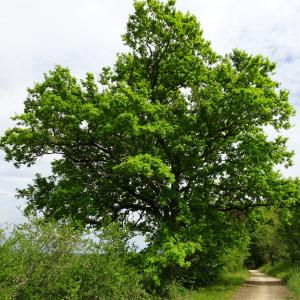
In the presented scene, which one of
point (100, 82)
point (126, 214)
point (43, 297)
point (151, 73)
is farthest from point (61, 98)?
point (43, 297)

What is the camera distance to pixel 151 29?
26234mm

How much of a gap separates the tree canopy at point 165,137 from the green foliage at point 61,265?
→ 6.17m

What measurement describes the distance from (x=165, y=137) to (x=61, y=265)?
1196 centimetres

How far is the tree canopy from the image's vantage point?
23.4 m

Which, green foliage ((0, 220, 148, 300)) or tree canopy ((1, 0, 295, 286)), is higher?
tree canopy ((1, 0, 295, 286))

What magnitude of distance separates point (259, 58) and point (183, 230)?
11.5 m

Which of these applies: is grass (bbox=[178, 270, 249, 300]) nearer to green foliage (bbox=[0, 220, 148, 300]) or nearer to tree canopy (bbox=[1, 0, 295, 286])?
tree canopy (bbox=[1, 0, 295, 286])

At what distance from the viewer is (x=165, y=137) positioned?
79.8ft

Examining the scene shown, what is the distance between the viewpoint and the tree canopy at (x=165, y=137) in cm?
2338

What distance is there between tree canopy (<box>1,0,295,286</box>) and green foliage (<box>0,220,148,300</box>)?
6175 mm

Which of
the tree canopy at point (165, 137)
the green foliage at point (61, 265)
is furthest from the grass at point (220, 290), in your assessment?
the green foliage at point (61, 265)

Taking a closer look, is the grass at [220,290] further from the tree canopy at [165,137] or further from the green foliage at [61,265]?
the green foliage at [61,265]

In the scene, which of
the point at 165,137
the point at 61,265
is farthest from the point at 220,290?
the point at 61,265

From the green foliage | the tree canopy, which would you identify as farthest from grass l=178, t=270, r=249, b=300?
the green foliage
